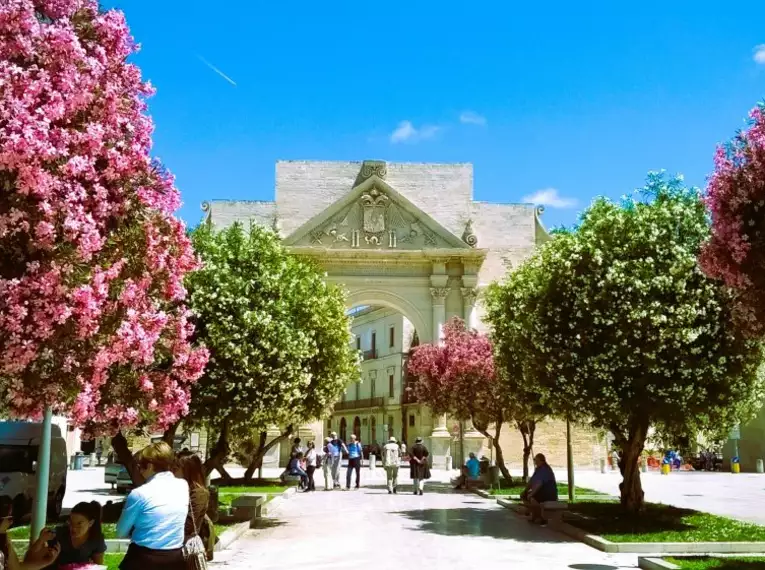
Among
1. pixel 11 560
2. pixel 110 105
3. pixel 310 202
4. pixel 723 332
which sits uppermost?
pixel 310 202

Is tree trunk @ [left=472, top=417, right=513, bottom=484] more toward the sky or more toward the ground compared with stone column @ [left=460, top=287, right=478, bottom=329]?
more toward the ground

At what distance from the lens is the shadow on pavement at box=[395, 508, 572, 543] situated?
47.5 feet

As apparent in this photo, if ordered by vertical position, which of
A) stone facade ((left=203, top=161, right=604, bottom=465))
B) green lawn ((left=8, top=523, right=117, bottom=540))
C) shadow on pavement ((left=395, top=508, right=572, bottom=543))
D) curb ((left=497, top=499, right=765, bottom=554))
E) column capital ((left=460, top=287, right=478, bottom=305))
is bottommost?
shadow on pavement ((left=395, top=508, right=572, bottom=543))

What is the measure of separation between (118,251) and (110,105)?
1.30 m

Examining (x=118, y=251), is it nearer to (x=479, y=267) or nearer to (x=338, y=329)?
(x=338, y=329)

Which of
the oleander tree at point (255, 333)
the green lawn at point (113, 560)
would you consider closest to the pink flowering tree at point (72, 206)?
the green lawn at point (113, 560)

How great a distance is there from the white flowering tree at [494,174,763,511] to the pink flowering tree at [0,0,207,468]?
861 centimetres

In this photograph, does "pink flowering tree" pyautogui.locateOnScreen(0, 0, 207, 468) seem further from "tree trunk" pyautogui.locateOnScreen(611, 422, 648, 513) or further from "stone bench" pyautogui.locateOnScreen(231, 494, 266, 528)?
"tree trunk" pyautogui.locateOnScreen(611, 422, 648, 513)

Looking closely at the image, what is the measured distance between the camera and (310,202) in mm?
44719

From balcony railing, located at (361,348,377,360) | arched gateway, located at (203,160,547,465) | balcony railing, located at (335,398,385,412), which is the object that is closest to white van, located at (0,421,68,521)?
arched gateway, located at (203,160,547,465)

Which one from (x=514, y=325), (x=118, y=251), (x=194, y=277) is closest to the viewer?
(x=118, y=251)

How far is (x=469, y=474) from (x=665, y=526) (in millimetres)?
13617

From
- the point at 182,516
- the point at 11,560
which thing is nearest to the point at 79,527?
the point at 11,560

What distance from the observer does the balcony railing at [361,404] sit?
6353 cm
